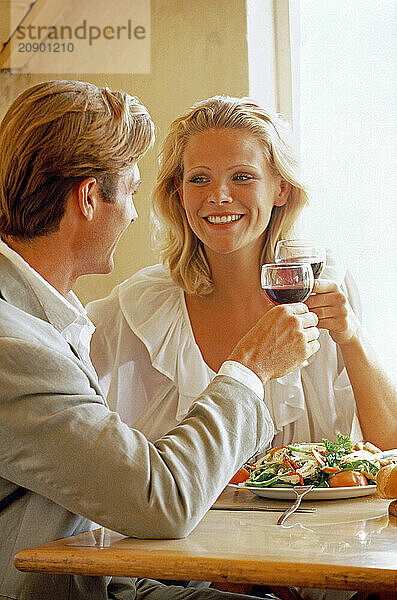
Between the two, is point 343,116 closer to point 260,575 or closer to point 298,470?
point 298,470

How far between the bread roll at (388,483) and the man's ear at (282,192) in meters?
1.17

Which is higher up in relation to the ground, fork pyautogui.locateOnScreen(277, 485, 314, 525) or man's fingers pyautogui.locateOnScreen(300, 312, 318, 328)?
man's fingers pyautogui.locateOnScreen(300, 312, 318, 328)

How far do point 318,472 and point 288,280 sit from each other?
15.8 inches

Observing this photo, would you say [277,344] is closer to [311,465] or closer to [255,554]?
[311,465]

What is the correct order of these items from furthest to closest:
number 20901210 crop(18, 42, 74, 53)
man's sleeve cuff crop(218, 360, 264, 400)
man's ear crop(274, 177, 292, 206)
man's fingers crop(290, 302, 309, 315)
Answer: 1. number 20901210 crop(18, 42, 74, 53)
2. man's ear crop(274, 177, 292, 206)
3. man's fingers crop(290, 302, 309, 315)
4. man's sleeve cuff crop(218, 360, 264, 400)

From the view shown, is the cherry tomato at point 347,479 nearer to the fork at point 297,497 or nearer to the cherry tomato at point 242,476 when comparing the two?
the fork at point 297,497

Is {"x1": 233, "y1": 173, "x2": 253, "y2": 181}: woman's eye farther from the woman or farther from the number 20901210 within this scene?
the number 20901210

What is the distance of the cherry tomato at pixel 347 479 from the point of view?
5.17 feet

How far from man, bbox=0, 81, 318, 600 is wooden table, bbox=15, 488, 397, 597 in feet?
0.20

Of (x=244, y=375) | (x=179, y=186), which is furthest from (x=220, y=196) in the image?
(x=244, y=375)

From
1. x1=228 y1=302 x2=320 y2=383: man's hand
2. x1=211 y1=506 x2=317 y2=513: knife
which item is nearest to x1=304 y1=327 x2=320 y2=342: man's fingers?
x1=228 y1=302 x2=320 y2=383: man's hand

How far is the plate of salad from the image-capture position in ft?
5.06

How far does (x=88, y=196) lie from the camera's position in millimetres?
1477

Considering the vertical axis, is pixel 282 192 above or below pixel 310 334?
above
